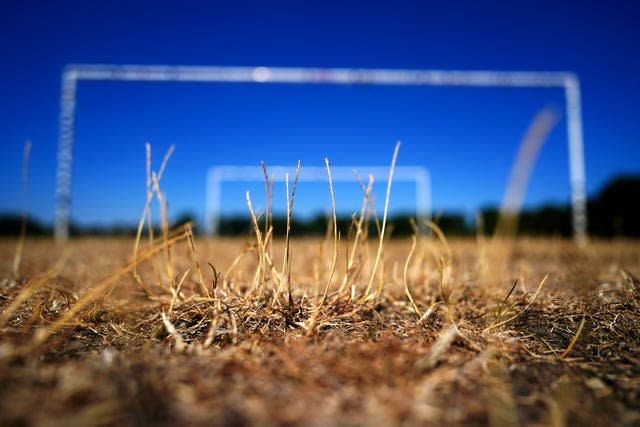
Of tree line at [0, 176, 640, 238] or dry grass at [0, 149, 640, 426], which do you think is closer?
dry grass at [0, 149, 640, 426]

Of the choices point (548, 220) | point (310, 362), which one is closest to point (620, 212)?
point (548, 220)

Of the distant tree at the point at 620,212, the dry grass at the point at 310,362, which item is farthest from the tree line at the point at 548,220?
the dry grass at the point at 310,362

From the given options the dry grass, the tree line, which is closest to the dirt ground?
the dry grass

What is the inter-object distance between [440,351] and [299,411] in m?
0.28

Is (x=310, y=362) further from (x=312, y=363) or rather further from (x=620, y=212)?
(x=620, y=212)

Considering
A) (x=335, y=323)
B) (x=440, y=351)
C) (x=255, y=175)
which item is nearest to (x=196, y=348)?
(x=335, y=323)

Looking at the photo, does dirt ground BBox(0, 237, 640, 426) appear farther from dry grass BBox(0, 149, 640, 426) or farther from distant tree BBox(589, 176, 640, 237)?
distant tree BBox(589, 176, 640, 237)

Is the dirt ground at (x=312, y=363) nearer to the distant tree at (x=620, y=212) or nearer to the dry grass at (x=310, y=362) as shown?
the dry grass at (x=310, y=362)

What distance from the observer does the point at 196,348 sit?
698mm

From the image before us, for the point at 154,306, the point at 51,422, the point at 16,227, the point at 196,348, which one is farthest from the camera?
the point at 16,227

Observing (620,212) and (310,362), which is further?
(620,212)

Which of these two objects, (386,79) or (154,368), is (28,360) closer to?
(154,368)

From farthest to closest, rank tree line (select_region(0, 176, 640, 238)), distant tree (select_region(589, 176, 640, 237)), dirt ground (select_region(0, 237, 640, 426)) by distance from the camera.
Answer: distant tree (select_region(589, 176, 640, 237)), tree line (select_region(0, 176, 640, 238)), dirt ground (select_region(0, 237, 640, 426))

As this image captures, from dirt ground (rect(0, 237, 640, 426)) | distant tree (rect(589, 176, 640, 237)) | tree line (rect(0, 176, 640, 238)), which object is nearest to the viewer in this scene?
dirt ground (rect(0, 237, 640, 426))
